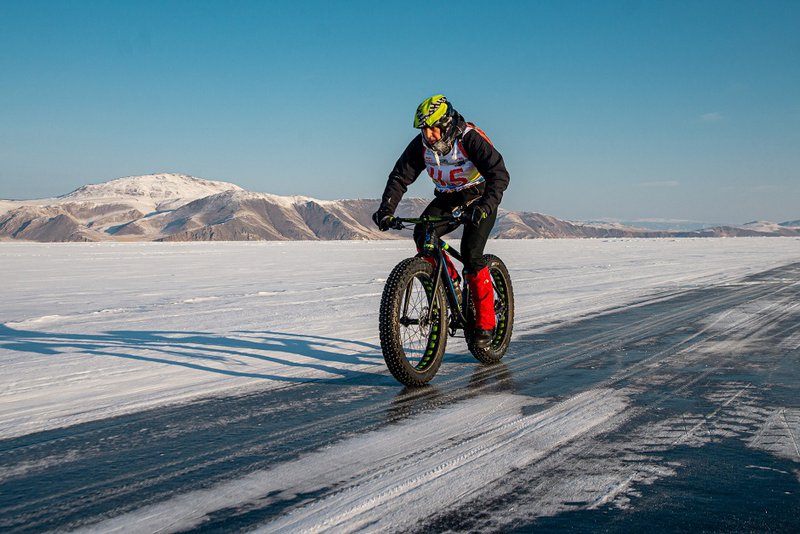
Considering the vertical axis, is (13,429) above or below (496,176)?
below

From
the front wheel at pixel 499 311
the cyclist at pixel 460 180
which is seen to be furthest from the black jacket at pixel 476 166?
the front wheel at pixel 499 311

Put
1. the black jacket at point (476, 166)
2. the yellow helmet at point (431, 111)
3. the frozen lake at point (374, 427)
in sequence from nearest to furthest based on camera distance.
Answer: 1. the frozen lake at point (374, 427)
2. the yellow helmet at point (431, 111)
3. the black jacket at point (476, 166)

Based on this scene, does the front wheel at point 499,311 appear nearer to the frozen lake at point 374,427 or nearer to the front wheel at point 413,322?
the frozen lake at point 374,427

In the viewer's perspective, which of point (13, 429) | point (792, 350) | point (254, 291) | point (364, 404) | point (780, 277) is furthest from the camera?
point (780, 277)

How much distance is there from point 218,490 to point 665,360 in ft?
13.5

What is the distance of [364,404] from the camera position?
4.00m

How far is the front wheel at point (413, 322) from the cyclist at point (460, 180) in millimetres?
378

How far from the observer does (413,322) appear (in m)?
4.72

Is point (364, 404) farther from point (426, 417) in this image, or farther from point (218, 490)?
point (218, 490)

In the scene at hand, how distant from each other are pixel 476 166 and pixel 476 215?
1.59ft

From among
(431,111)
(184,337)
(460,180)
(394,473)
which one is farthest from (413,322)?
(184,337)

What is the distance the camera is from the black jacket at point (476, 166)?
202 inches

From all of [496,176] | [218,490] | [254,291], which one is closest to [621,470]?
[218,490]

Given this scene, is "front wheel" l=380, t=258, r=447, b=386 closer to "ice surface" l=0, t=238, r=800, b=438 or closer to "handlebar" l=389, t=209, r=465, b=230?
"handlebar" l=389, t=209, r=465, b=230
